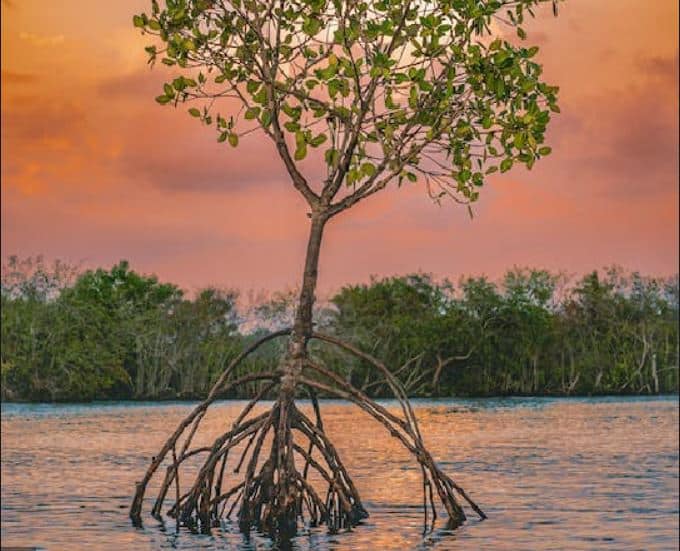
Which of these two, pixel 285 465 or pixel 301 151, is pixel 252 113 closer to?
pixel 301 151

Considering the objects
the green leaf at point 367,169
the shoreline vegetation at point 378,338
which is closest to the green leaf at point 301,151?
the green leaf at point 367,169

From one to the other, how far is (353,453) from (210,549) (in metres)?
19.4

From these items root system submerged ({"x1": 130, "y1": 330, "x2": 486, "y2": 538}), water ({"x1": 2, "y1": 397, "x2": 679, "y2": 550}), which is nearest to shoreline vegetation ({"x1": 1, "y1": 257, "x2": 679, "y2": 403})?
water ({"x1": 2, "y1": 397, "x2": 679, "y2": 550})

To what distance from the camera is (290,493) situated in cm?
1731

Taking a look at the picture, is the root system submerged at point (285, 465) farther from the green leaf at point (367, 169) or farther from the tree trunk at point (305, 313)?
the green leaf at point (367, 169)

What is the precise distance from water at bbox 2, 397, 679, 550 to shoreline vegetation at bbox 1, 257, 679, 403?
50.1ft

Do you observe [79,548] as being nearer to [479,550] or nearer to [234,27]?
[479,550]

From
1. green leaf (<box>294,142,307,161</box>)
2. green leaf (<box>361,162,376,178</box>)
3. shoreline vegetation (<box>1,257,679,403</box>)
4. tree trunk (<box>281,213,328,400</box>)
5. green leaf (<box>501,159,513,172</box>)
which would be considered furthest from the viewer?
shoreline vegetation (<box>1,257,679,403</box>)

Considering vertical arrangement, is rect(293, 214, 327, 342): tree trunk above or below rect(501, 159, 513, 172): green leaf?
below

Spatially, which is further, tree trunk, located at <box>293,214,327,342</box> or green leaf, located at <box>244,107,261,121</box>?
tree trunk, located at <box>293,214,327,342</box>

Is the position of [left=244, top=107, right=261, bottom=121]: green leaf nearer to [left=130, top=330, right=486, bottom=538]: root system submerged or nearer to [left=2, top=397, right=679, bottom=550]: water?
[left=130, top=330, right=486, bottom=538]: root system submerged

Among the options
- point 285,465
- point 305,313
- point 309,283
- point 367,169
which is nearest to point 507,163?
point 367,169

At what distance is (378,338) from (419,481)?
5461cm

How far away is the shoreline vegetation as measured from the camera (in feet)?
243
